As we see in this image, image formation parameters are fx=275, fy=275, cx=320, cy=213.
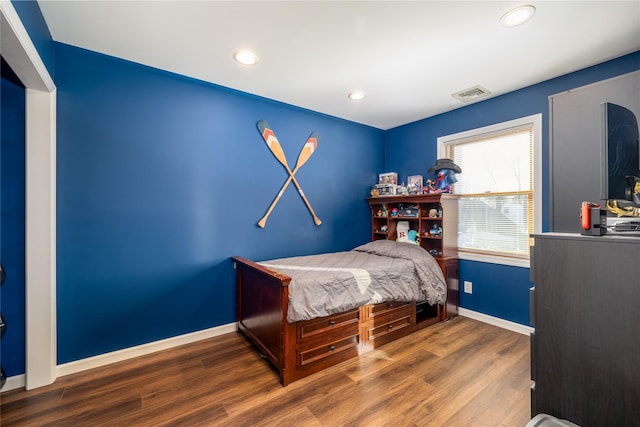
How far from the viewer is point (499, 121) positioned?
2895 mm

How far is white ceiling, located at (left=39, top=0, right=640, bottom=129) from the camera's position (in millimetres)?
1671

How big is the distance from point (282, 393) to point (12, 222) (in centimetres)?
210

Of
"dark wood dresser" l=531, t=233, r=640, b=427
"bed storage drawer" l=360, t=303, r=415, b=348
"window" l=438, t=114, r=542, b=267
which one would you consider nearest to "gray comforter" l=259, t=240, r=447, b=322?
"bed storage drawer" l=360, t=303, r=415, b=348

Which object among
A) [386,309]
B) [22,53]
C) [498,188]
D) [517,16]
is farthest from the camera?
[498,188]

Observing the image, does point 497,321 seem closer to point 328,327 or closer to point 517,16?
point 328,327

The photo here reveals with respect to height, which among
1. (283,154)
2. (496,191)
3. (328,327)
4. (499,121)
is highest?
(499,121)

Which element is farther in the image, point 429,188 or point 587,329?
point 429,188

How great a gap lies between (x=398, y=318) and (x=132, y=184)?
261cm

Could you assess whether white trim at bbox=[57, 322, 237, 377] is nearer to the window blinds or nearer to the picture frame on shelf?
the picture frame on shelf

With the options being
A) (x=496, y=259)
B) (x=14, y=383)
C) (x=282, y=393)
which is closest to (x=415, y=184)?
(x=496, y=259)

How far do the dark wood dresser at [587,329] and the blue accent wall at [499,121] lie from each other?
1754 millimetres

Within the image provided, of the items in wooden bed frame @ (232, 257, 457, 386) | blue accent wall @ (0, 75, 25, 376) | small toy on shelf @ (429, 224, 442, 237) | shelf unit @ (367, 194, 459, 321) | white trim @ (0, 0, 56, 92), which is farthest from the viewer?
small toy on shelf @ (429, 224, 442, 237)

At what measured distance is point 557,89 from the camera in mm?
2492

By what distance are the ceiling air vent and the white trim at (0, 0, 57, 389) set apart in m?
3.39
